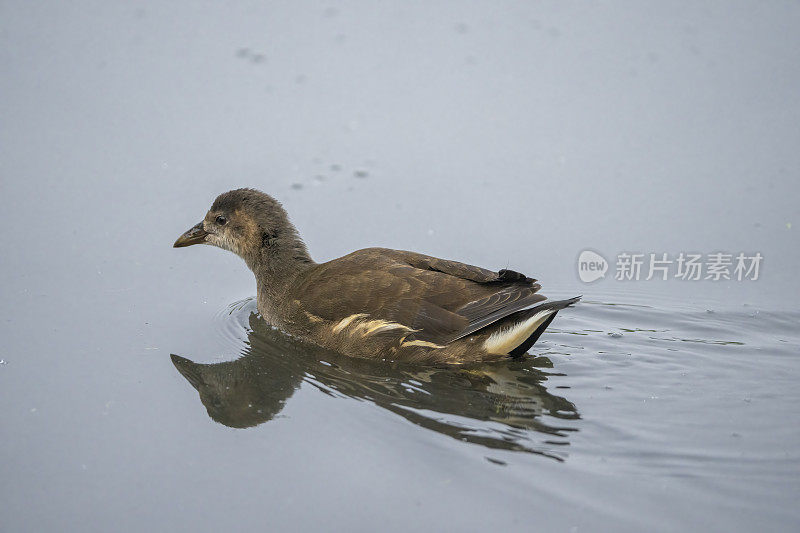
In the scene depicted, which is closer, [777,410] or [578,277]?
[777,410]

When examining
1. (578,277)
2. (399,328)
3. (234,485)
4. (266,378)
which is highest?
(578,277)

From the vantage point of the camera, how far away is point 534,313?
18.4ft

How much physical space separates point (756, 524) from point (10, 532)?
326 centimetres

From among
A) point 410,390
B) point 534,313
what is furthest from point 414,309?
point 534,313

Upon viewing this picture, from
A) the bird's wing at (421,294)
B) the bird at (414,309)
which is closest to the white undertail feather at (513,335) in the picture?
the bird at (414,309)

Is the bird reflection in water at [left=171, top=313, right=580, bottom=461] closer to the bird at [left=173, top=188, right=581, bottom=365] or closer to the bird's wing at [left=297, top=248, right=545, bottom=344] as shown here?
the bird at [left=173, top=188, right=581, bottom=365]

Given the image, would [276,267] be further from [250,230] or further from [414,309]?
[414,309]

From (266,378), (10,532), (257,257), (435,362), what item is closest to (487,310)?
(435,362)

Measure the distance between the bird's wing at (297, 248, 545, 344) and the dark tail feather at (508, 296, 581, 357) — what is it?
72mm

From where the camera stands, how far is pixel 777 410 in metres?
5.13

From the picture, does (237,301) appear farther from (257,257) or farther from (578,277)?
(578,277)

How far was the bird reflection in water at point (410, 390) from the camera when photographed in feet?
15.6

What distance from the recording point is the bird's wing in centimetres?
564

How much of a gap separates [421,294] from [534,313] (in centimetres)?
74
